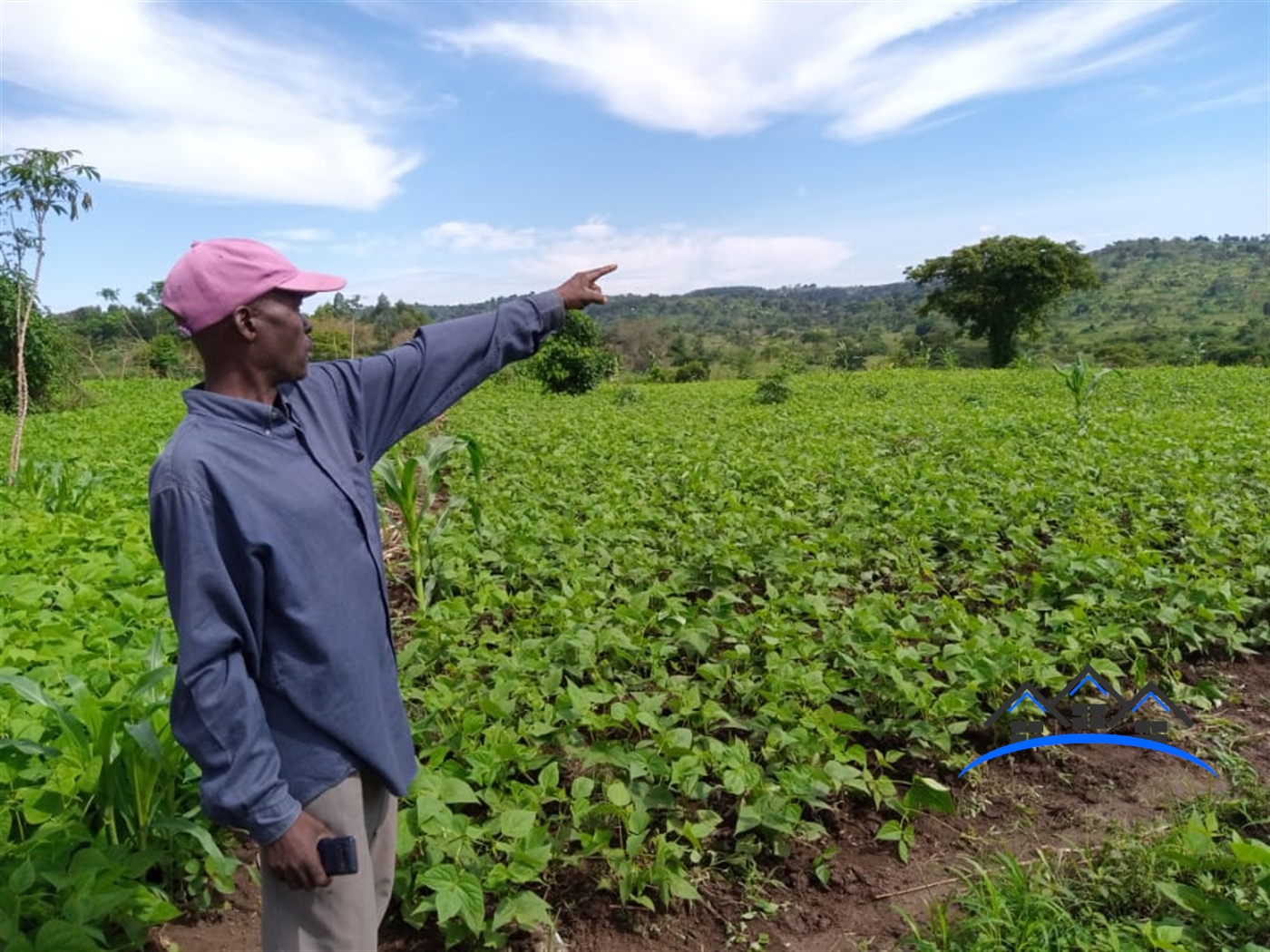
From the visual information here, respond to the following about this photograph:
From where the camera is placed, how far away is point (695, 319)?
119062 millimetres

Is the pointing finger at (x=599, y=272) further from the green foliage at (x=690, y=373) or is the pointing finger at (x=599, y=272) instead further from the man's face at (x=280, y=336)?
the green foliage at (x=690, y=373)

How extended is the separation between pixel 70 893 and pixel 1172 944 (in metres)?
2.72

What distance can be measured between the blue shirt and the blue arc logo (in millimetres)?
2075

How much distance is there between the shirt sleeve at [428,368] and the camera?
196cm

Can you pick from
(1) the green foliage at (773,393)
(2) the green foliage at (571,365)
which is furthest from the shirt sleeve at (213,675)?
(2) the green foliage at (571,365)

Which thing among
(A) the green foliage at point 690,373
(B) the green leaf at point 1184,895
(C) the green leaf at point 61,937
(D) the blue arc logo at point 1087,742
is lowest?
(D) the blue arc logo at point 1087,742

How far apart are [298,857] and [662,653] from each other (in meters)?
2.03

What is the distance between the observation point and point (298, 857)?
4.97 ft

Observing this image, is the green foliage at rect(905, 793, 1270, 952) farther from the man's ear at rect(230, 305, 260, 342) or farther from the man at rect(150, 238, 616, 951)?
the man's ear at rect(230, 305, 260, 342)

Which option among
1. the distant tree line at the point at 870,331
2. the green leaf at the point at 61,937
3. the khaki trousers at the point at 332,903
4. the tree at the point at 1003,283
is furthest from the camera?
the tree at the point at 1003,283

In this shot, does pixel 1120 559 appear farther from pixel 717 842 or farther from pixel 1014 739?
pixel 717 842

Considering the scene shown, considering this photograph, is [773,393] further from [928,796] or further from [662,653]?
[928,796]

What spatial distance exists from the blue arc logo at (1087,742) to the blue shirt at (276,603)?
81.7 inches

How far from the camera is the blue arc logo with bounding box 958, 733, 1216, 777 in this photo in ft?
9.46
